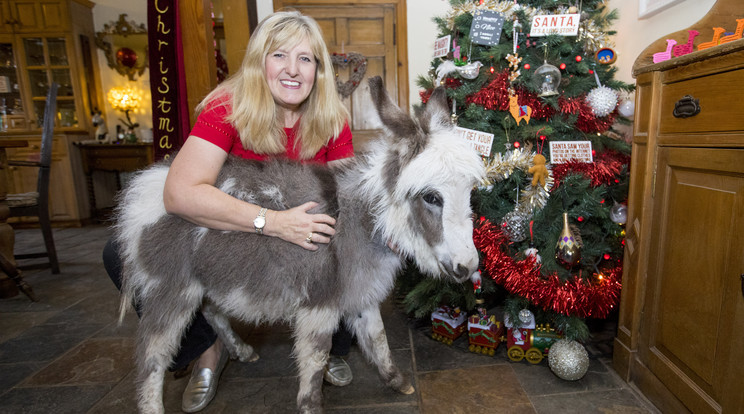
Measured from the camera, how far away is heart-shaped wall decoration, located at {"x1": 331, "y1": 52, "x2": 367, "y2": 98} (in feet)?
14.0

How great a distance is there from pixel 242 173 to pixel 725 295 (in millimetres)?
1767

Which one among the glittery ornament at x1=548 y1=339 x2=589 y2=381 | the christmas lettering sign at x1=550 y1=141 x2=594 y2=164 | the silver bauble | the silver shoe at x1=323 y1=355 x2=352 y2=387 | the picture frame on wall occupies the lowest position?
the silver shoe at x1=323 y1=355 x2=352 y2=387

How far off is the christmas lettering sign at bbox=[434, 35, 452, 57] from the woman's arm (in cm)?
145

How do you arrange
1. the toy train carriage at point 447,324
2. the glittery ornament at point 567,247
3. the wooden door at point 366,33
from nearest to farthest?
the glittery ornament at point 567,247
the toy train carriage at point 447,324
the wooden door at point 366,33

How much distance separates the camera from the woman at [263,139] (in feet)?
4.48

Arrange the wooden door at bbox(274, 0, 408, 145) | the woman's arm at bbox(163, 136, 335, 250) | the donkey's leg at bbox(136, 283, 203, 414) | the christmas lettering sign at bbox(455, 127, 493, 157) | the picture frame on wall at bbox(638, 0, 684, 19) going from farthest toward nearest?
the wooden door at bbox(274, 0, 408, 145) → the picture frame on wall at bbox(638, 0, 684, 19) → the christmas lettering sign at bbox(455, 127, 493, 157) → the donkey's leg at bbox(136, 283, 203, 414) → the woman's arm at bbox(163, 136, 335, 250)

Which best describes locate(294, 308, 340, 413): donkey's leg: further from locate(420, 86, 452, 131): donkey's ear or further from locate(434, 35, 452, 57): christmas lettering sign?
locate(434, 35, 452, 57): christmas lettering sign

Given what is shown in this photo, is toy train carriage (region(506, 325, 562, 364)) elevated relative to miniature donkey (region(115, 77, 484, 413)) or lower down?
lower down

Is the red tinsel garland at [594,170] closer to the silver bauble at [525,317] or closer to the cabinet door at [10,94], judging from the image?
the silver bauble at [525,317]

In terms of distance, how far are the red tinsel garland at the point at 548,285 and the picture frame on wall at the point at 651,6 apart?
170 centimetres

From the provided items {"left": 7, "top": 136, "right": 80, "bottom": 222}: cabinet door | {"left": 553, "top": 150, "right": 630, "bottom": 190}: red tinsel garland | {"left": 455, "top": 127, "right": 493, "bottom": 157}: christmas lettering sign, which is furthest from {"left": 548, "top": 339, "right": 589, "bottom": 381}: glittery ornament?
{"left": 7, "top": 136, "right": 80, "bottom": 222}: cabinet door

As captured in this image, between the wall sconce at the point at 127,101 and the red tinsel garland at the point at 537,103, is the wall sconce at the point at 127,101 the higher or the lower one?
the higher one

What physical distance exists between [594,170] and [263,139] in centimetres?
167

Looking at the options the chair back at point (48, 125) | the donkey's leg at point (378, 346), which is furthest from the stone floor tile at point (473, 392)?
the chair back at point (48, 125)
